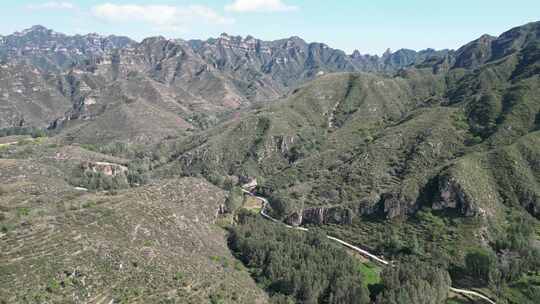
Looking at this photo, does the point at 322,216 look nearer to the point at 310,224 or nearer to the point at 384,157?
the point at 310,224

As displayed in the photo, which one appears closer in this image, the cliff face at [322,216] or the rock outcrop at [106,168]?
the cliff face at [322,216]

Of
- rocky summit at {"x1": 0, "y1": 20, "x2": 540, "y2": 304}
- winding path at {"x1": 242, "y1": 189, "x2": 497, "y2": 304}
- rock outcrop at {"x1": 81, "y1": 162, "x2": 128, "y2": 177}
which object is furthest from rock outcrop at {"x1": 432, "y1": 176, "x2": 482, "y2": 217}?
rock outcrop at {"x1": 81, "y1": 162, "x2": 128, "y2": 177}

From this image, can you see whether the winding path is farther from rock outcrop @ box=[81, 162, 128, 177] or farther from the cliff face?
rock outcrop @ box=[81, 162, 128, 177]

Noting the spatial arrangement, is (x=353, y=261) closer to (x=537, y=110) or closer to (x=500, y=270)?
(x=500, y=270)

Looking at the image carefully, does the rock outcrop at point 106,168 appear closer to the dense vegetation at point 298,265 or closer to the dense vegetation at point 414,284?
the dense vegetation at point 298,265

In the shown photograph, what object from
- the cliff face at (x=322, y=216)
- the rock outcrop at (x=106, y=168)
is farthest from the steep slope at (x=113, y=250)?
the rock outcrop at (x=106, y=168)

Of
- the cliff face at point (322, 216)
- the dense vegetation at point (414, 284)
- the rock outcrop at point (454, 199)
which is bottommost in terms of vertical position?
the cliff face at point (322, 216)

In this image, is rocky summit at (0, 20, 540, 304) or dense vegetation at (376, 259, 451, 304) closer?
rocky summit at (0, 20, 540, 304)

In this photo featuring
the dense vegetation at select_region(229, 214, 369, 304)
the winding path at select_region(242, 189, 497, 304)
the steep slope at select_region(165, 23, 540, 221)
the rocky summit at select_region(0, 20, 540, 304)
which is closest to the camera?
the rocky summit at select_region(0, 20, 540, 304)
